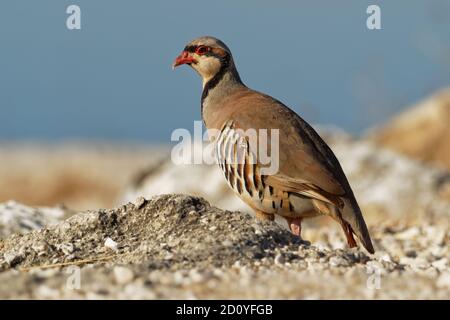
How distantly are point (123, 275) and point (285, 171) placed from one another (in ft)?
7.05

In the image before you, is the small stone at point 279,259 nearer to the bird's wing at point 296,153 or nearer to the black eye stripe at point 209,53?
the bird's wing at point 296,153

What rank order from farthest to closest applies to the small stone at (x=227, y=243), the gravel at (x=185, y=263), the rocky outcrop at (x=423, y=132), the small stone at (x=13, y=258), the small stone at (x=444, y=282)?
the rocky outcrop at (x=423, y=132) < the small stone at (x=13, y=258) < the small stone at (x=227, y=243) < the small stone at (x=444, y=282) < the gravel at (x=185, y=263)

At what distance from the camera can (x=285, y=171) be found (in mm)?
6574

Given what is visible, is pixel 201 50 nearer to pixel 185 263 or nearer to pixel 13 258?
pixel 13 258

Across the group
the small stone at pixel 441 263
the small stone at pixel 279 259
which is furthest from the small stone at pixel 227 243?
the small stone at pixel 441 263

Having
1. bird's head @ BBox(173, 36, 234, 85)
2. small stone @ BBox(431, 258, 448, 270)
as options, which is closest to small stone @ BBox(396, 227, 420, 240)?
small stone @ BBox(431, 258, 448, 270)

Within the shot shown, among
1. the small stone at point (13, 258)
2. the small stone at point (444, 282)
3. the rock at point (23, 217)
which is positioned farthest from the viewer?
the rock at point (23, 217)

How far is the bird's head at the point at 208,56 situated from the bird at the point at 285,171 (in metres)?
0.68

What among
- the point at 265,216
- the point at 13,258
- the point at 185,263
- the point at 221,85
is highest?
the point at 221,85

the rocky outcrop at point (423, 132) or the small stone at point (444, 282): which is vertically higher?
the rocky outcrop at point (423, 132)

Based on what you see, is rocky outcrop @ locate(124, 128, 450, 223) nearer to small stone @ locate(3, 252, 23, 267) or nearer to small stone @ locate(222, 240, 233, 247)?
small stone @ locate(222, 240, 233, 247)

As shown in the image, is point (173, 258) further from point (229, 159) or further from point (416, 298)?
point (229, 159)

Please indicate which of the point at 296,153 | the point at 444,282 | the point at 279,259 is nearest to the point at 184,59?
the point at 296,153

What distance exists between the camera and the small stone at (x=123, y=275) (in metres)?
4.64
